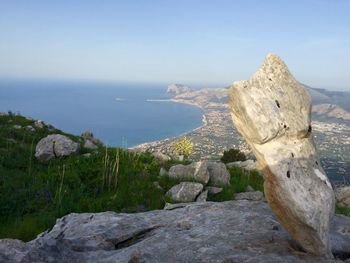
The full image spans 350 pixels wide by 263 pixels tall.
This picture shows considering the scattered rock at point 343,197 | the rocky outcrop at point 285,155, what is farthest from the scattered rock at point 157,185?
the scattered rock at point 343,197

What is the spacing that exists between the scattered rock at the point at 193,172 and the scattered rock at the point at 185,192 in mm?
1502

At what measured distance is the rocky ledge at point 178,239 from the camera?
6.30m

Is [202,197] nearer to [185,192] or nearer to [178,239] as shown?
[185,192]

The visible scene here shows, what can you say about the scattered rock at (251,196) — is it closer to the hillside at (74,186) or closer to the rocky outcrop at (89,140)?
the hillside at (74,186)

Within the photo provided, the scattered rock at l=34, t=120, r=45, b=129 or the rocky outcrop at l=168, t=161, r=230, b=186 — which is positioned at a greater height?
the scattered rock at l=34, t=120, r=45, b=129

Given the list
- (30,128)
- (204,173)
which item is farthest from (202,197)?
(30,128)

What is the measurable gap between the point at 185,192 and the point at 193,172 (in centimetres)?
252

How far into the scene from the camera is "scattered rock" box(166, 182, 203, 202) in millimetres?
12969

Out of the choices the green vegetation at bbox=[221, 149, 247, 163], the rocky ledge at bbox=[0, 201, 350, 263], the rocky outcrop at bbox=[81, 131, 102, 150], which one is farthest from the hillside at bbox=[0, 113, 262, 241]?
the green vegetation at bbox=[221, 149, 247, 163]

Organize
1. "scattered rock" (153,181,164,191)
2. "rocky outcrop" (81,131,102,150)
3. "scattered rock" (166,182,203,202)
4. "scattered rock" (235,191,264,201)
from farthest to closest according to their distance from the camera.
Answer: "rocky outcrop" (81,131,102,150), "scattered rock" (153,181,164,191), "scattered rock" (235,191,264,201), "scattered rock" (166,182,203,202)

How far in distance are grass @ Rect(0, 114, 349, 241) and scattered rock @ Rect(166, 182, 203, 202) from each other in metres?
0.42

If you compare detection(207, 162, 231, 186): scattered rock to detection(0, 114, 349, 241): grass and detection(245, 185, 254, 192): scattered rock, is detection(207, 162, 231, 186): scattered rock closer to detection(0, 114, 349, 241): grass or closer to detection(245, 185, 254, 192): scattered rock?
detection(0, 114, 349, 241): grass

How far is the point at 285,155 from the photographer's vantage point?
20.6 ft

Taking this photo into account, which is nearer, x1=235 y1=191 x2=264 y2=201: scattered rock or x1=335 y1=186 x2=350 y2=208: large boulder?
x1=235 y1=191 x2=264 y2=201: scattered rock
